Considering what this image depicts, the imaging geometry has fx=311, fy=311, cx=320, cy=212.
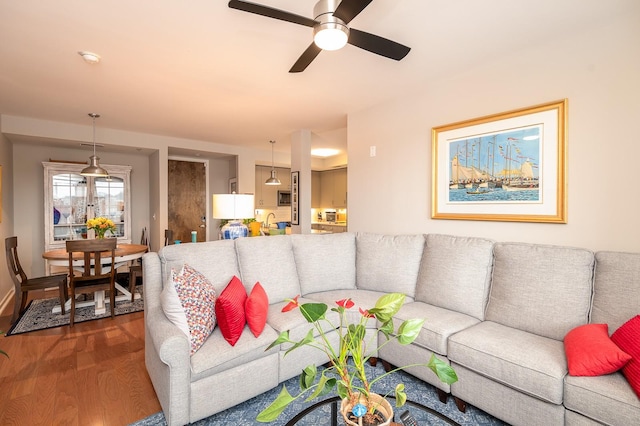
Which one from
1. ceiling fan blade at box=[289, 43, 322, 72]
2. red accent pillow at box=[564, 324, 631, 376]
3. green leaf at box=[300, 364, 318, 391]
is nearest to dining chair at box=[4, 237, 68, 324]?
ceiling fan blade at box=[289, 43, 322, 72]

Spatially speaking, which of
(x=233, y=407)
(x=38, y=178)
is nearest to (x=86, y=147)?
(x=38, y=178)

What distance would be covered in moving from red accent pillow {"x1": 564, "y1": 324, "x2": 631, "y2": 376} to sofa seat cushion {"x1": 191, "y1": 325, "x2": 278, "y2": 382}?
1625 millimetres

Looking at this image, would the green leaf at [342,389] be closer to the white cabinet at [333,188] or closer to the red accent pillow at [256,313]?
the red accent pillow at [256,313]

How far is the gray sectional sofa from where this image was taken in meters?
1.59

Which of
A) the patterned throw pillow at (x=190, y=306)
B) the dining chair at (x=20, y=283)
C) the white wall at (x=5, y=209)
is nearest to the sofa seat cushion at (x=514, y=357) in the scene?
the patterned throw pillow at (x=190, y=306)

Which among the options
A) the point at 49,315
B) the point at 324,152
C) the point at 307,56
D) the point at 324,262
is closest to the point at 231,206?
the point at 324,262

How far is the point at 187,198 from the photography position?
257 inches

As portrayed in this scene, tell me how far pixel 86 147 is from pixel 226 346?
5.14 m

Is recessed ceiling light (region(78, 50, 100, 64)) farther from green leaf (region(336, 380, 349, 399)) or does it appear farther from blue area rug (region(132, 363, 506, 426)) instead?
green leaf (region(336, 380, 349, 399))

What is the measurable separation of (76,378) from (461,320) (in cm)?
281

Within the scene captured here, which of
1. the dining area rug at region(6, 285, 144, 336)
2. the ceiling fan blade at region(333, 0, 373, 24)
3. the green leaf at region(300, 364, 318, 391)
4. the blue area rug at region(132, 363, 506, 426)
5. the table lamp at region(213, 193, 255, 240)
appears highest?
the ceiling fan blade at region(333, 0, 373, 24)

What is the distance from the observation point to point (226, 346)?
184 centimetres

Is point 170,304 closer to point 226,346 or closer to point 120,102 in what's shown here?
point 226,346

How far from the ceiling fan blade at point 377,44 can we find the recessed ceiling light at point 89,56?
2095 mm
